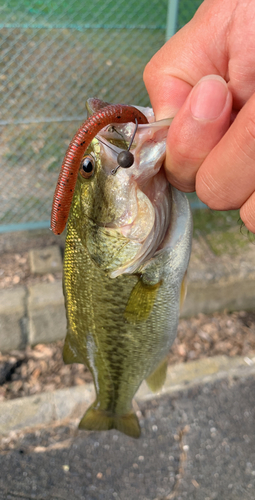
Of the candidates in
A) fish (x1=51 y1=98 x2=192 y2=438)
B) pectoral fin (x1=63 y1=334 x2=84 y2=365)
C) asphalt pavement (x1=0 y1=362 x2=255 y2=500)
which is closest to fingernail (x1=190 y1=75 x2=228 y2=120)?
fish (x1=51 y1=98 x2=192 y2=438)

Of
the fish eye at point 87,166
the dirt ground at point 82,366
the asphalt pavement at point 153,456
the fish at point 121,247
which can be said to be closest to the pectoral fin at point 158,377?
the fish at point 121,247

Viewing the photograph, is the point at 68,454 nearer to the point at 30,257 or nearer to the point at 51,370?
the point at 51,370

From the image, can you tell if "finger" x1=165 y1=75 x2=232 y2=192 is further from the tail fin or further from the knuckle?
the tail fin

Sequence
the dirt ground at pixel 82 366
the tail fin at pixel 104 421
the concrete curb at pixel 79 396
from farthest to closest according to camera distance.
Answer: the dirt ground at pixel 82 366, the concrete curb at pixel 79 396, the tail fin at pixel 104 421

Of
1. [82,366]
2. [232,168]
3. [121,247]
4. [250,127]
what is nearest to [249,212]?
[232,168]

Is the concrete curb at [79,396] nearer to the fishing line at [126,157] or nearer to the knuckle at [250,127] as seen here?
the fishing line at [126,157]
